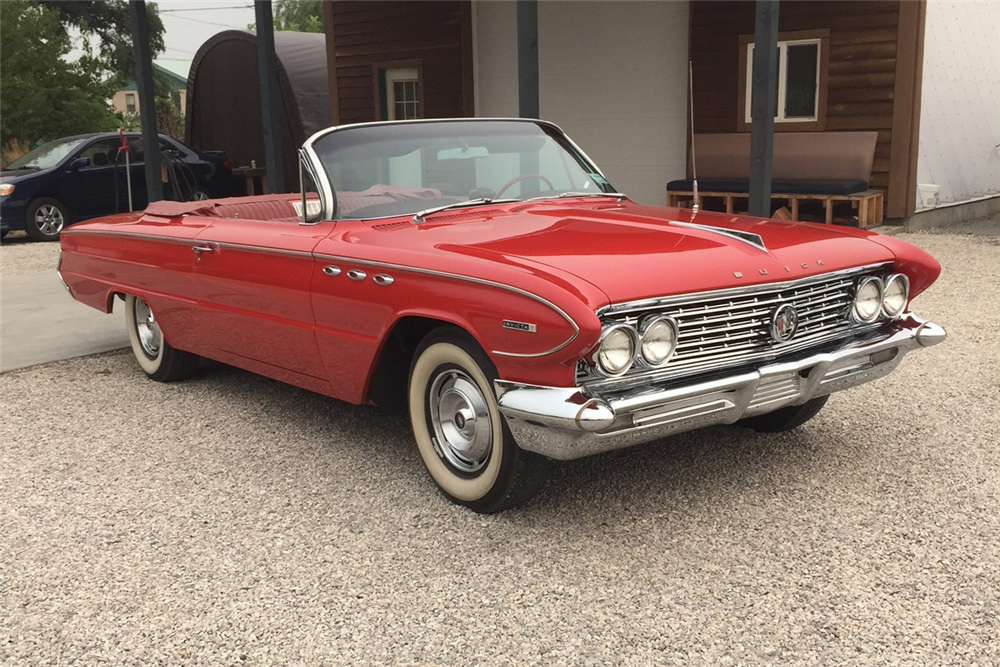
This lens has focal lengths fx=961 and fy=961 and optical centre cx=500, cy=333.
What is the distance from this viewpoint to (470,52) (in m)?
14.8

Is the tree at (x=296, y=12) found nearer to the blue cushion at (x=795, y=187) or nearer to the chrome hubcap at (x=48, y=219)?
the chrome hubcap at (x=48, y=219)

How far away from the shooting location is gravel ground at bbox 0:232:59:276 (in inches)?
426

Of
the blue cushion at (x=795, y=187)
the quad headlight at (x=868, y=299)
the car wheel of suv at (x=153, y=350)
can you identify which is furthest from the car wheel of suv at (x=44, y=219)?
the quad headlight at (x=868, y=299)

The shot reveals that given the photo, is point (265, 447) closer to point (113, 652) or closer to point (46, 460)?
point (46, 460)

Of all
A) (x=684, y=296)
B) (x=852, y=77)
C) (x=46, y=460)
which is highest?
(x=852, y=77)

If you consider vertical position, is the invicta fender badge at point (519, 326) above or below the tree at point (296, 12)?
below

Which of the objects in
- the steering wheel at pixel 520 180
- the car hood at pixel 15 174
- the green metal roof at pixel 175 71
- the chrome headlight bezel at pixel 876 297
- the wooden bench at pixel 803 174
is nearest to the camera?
the chrome headlight bezel at pixel 876 297

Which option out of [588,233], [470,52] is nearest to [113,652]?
[588,233]

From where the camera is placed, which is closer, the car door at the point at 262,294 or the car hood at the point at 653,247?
the car hood at the point at 653,247

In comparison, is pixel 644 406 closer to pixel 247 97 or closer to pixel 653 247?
pixel 653 247

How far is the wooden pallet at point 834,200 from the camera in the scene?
10.6 metres

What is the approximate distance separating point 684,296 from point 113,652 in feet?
6.52

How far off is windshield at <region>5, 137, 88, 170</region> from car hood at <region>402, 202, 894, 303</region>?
468 inches

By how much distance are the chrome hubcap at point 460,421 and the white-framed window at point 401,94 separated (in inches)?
503
